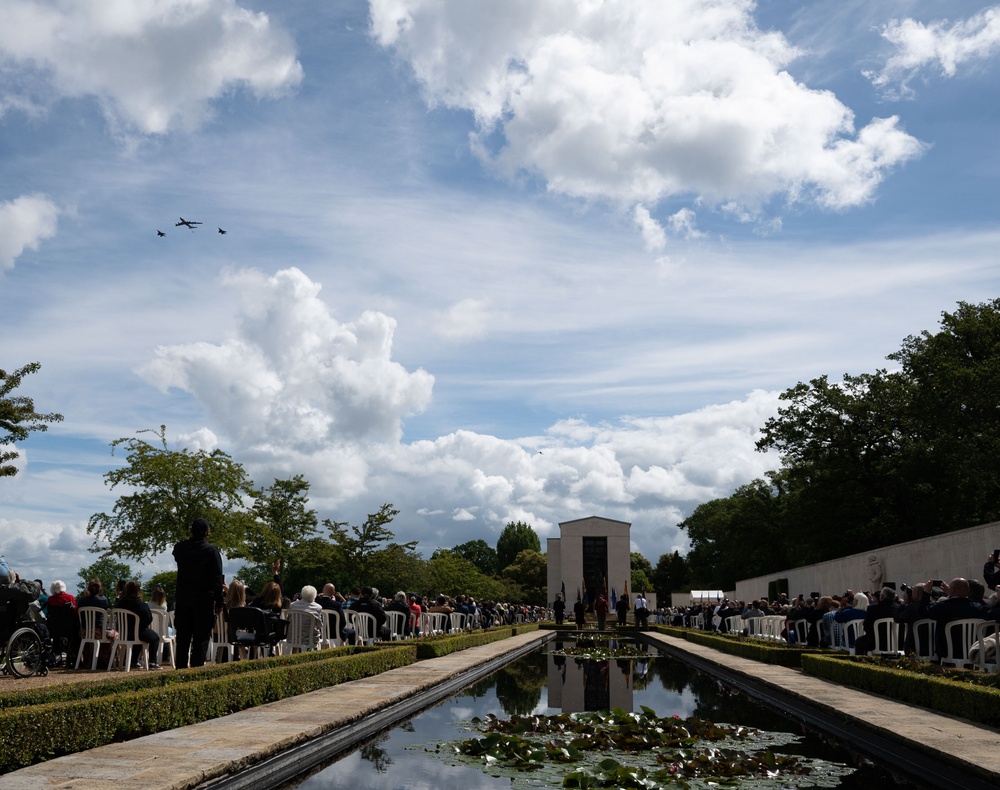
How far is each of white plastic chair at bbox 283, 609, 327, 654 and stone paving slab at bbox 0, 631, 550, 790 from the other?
333 cm

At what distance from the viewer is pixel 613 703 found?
10.5 meters

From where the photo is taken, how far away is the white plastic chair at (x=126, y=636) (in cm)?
1077

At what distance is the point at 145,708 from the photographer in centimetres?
693

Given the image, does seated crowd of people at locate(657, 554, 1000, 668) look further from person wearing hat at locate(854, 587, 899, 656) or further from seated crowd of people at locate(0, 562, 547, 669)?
seated crowd of people at locate(0, 562, 547, 669)

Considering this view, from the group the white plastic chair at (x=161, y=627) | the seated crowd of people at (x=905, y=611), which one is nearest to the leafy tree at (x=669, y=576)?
the seated crowd of people at (x=905, y=611)

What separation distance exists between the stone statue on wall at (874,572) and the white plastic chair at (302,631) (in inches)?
806

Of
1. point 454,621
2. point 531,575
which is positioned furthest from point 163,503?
point 531,575

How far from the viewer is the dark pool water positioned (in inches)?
239

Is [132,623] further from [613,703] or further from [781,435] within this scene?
[781,435]

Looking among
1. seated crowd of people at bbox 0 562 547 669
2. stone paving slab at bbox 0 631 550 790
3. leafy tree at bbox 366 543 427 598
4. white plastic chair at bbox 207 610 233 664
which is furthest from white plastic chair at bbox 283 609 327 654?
leafy tree at bbox 366 543 427 598

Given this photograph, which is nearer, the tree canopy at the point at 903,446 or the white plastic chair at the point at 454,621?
the white plastic chair at the point at 454,621

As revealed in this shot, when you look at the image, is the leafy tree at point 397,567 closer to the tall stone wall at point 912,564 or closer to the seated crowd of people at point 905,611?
the tall stone wall at point 912,564

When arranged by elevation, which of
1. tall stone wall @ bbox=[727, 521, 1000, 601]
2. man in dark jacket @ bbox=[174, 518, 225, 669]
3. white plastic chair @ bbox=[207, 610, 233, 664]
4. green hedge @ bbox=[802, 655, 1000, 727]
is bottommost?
green hedge @ bbox=[802, 655, 1000, 727]

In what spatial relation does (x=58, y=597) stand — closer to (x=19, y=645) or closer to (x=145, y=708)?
(x=19, y=645)
